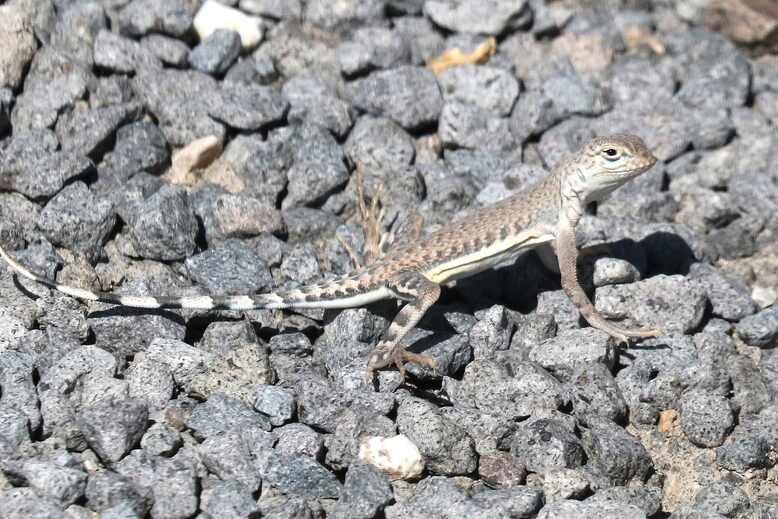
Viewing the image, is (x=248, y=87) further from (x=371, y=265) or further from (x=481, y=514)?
(x=481, y=514)

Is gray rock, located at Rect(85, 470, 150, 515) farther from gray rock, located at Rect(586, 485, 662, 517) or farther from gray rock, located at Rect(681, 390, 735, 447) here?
gray rock, located at Rect(681, 390, 735, 447)

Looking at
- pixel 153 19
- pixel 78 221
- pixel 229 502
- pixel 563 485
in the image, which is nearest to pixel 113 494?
pixel 229 502

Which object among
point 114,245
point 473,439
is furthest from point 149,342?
point 473,439

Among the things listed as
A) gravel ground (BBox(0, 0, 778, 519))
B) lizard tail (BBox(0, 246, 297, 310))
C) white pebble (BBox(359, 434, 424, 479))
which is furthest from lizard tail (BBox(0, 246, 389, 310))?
white pebble (BBox(359, 434, 424, 479))

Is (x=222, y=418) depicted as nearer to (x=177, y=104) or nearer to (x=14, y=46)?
(x=177, y=104)

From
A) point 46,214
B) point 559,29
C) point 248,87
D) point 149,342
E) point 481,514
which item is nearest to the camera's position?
point 481,514

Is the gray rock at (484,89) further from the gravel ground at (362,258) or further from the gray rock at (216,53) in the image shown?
the gray rock at (216,53)

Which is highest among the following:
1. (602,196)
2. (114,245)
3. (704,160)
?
(114,245)
